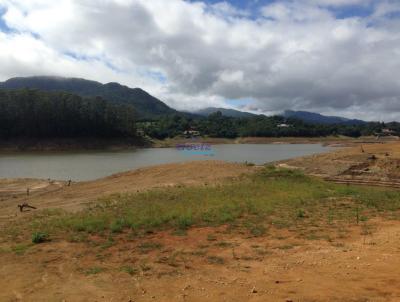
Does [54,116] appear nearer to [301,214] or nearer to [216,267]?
[301,214]

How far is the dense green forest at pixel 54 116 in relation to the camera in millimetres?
83344

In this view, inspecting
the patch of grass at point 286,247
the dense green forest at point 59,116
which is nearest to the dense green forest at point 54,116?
the dense green forest at point 59,116

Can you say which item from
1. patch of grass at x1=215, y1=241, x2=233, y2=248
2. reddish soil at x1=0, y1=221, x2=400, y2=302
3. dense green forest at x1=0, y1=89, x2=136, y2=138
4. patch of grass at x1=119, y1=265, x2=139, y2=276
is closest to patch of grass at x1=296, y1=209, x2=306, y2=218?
reddish soil at x1=0, y1=221, x2=400, y2=302

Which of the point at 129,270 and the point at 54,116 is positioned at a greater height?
the point at 54,116

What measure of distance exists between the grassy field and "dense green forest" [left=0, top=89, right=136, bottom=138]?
72.2 meters

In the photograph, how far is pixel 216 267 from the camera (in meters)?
8.96

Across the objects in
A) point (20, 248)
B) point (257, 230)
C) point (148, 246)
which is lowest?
point (20, 248)

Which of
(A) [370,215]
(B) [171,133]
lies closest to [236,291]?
(A) [370,215]

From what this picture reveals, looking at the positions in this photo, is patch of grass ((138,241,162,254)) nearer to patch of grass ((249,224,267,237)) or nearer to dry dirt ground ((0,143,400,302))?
dry dirt ground ((0,143,400,302))

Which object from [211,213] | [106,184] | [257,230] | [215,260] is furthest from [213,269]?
[106,184]

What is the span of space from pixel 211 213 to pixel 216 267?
570 cm

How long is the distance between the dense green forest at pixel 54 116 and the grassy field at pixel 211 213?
237 ft

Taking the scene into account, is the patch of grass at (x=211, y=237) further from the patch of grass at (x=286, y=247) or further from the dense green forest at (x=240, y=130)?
the dense green forest at (x=240, y=130)

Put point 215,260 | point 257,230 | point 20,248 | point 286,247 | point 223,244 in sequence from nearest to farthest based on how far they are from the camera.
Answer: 1. point 215,260
2. point 286,247
3. point 223,244
4. point 20,248
5. point 257,230
